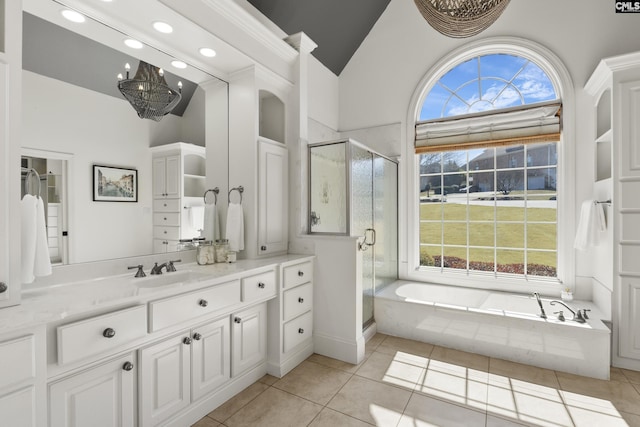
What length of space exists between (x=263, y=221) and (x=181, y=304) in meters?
1.12

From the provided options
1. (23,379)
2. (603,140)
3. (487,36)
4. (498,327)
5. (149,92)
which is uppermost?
(487,36)

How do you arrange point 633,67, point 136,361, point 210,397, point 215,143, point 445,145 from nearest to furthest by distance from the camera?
point 136,361, point 210,397, point 633,67, point 215,143, point 445,145

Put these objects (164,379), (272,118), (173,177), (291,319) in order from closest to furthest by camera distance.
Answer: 1. (164,379)
2. (173,177)
3. (291,319)
4. (272,118)

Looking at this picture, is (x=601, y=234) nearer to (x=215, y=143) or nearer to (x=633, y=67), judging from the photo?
(x=633, y=67)

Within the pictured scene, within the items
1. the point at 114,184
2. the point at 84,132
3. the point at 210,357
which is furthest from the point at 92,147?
the point at 210,357

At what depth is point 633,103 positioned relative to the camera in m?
2.42

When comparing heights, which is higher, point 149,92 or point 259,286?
point 149,92

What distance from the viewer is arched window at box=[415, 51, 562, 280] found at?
324 centimetres

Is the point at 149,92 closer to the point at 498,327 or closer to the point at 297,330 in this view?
the point at 297,330

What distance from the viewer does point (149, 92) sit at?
7.14 feet

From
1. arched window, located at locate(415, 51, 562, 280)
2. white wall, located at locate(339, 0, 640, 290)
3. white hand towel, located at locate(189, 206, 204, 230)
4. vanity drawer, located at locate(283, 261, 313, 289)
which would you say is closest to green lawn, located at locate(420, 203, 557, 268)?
arched window, located at locate(415, 51, 562, 280)

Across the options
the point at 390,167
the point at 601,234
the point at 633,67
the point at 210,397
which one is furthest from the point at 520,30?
the point at 210,397

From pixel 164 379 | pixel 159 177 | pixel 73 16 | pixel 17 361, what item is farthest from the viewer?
pixel 159 177

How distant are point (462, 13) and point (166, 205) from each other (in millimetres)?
2163
